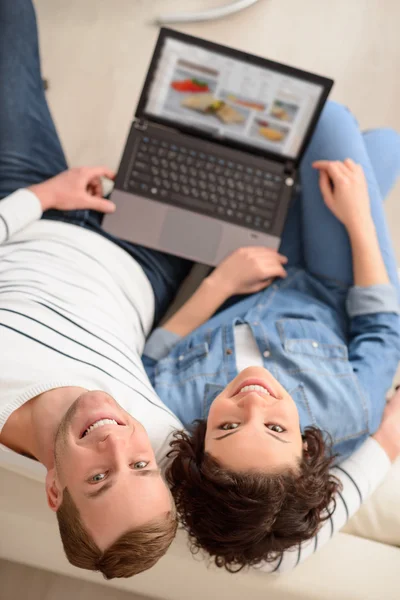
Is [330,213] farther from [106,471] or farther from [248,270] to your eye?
[106,471]

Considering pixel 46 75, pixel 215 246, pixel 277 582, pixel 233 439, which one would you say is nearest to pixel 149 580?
pixel 277 582

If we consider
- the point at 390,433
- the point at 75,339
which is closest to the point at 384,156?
the point at 390,433

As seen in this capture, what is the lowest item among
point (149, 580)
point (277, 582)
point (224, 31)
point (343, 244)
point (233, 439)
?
point (149, 580)

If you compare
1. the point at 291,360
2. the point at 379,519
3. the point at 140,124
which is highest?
the point at 140,124

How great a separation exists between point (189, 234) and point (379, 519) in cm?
74

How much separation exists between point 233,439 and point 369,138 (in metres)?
0.88

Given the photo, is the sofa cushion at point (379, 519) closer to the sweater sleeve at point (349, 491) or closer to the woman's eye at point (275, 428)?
the sweater sleeve at point (349, 491)

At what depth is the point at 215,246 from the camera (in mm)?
1245

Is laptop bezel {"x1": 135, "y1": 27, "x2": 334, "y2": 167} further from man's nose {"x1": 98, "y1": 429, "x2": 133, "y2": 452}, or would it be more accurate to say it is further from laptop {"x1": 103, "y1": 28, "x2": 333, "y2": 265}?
man's nose {"x1": 98, "y1": 429, "x2": 133, "y2": 452}

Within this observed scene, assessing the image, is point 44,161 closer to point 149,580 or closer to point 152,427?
point 152,427

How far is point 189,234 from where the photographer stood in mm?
1232

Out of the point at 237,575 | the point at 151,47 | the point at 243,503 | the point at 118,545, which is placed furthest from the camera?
the point at 151,47

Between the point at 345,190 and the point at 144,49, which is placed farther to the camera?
the point at 144,49

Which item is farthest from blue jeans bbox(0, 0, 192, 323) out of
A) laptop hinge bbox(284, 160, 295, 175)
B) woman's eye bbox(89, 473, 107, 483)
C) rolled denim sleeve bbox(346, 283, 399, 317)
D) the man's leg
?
woman's eye bbox(89, 473, 107, 483)
